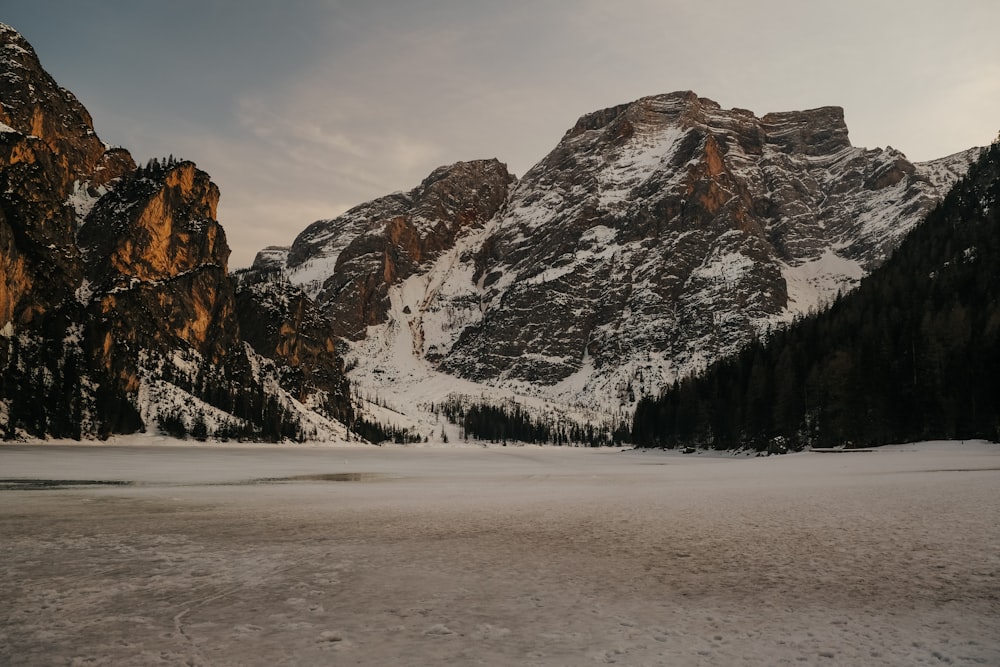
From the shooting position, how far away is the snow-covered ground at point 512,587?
243 inches

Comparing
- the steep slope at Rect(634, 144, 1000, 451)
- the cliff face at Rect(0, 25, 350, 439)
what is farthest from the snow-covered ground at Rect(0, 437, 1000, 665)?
the cliff face at Rect(0, 25, 350, 439)

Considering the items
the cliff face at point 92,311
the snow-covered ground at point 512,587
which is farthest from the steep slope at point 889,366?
the cliff face at point 92,311

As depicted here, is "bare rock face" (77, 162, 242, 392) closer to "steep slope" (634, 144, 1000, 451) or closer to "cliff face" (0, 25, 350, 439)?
"cliff face" (0, 25, 350, 439)

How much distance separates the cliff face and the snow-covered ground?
12367 cm

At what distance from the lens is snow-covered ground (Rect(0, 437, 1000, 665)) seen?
6.18 m

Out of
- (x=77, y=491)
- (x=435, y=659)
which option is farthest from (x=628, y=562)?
(x=77, y=491)

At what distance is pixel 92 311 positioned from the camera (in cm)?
15662

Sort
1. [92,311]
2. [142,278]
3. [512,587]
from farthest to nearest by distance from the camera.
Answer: [142,278]
[92,311]
[512,587]

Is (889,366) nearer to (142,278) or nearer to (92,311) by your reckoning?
(92,311)

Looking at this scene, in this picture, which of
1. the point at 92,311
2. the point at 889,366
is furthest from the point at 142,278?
the point at 889,366

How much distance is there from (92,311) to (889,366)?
570ft

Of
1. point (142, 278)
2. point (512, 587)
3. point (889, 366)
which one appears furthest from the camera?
point (142, 278)

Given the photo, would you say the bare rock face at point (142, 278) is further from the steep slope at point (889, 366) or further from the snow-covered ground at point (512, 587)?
the snow-covered ground at point (512, 587)

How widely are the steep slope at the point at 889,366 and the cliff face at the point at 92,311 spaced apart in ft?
395
